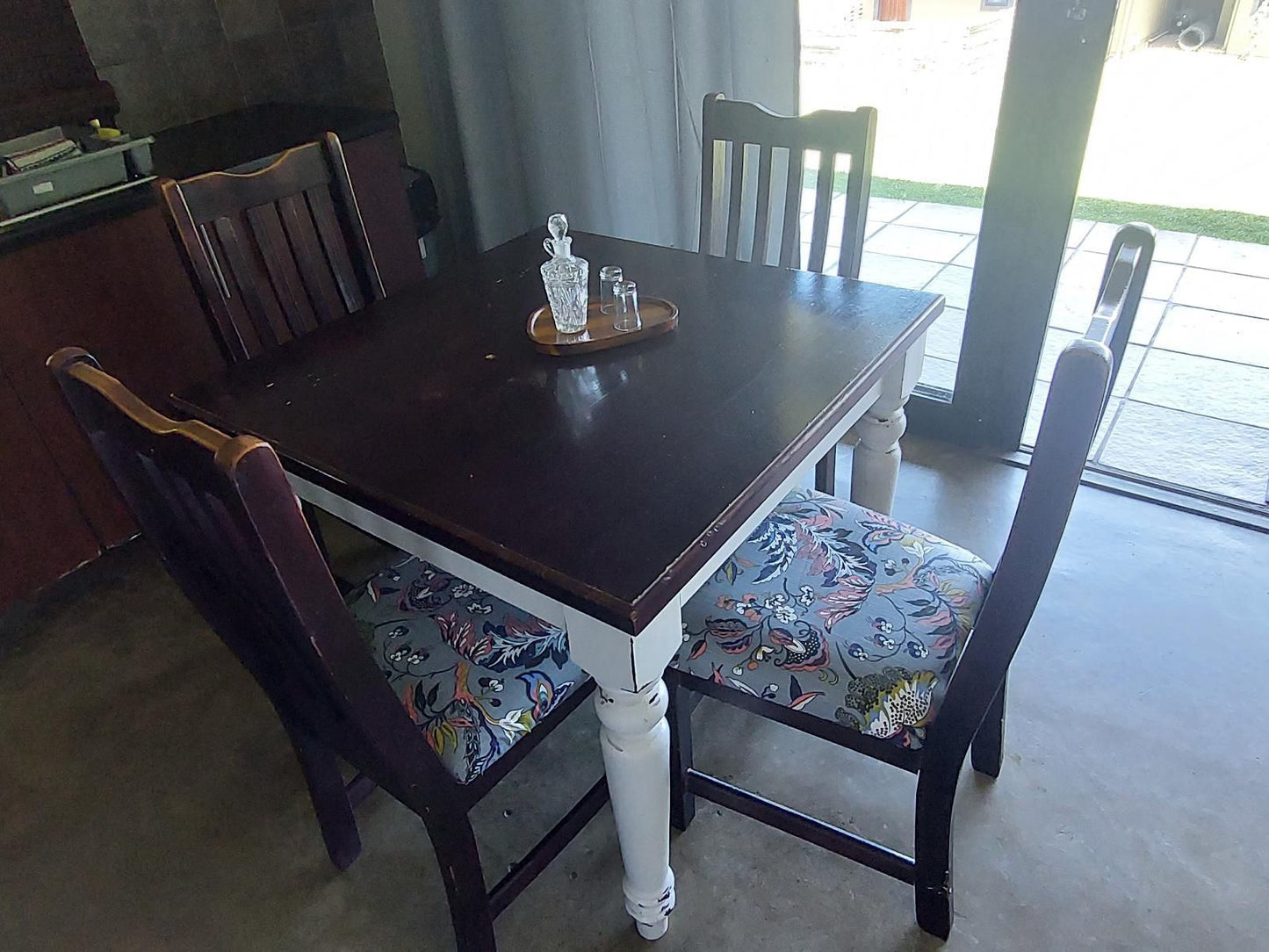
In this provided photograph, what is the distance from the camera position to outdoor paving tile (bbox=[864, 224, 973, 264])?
2848mm

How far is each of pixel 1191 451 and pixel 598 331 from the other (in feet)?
5.42

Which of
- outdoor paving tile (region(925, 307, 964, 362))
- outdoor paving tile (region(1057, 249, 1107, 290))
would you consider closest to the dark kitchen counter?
outdoor paving tile (region(925, 307, 964, 362))

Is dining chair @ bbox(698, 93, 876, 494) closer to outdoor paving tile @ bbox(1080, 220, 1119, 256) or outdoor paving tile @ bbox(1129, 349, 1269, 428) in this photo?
outdoor paving tile @ bbox(1129, 349, 1269, 428)

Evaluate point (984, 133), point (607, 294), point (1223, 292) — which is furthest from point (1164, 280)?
point (607, 294)

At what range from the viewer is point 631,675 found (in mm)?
992

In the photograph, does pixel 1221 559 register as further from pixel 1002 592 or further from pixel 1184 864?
pixel 1002 592

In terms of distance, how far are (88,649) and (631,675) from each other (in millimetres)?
1541

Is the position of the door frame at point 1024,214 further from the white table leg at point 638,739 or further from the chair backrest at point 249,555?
the chair backrest at point 249,555

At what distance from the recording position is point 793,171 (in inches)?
64.4

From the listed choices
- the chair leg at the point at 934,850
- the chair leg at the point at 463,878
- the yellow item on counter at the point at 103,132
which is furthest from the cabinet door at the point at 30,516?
the chair leg at the point at 934,850

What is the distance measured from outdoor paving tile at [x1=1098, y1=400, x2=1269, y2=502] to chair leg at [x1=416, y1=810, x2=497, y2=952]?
1.78 m

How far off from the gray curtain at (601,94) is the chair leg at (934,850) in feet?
4.93

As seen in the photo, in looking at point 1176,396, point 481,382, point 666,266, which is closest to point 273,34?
point 666,266

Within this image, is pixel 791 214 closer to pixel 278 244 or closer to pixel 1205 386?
pixel 278 244
